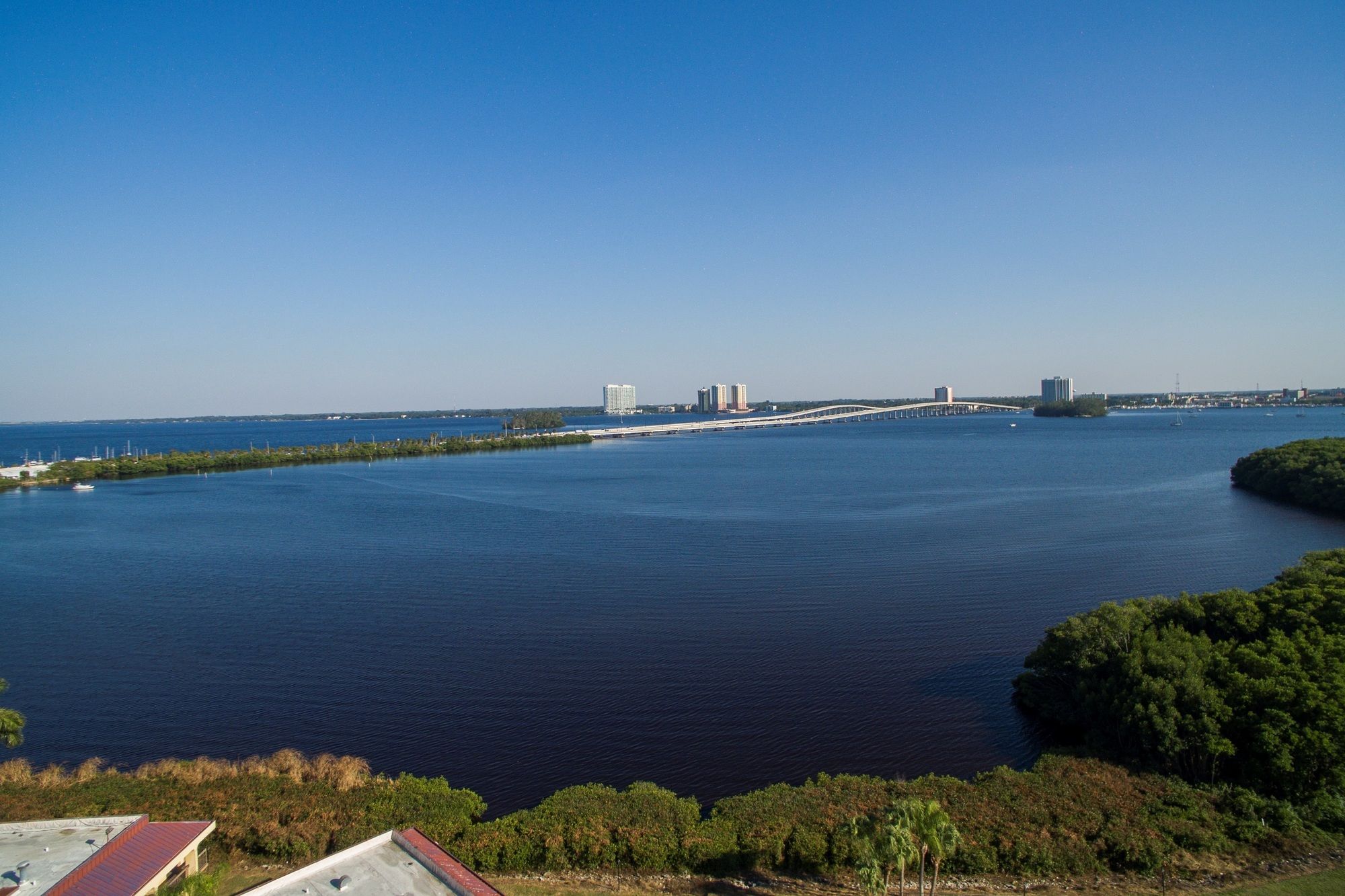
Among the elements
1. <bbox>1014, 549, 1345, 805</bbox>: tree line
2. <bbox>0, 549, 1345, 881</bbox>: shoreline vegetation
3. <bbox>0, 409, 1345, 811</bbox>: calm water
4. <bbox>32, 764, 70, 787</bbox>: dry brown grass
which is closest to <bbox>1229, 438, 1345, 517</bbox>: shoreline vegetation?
<bbox>0, 409, 1345, 811</bbox>: calm water

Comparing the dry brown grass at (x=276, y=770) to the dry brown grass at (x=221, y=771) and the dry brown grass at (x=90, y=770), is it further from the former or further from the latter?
the dry brown grass at (x=90, y=770)

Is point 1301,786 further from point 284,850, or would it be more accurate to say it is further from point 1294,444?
point 1294,444

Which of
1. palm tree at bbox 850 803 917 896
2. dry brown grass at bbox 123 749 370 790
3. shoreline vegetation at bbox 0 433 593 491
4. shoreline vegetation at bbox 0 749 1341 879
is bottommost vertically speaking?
shoreline vegetation at bbox 0 749 1341 879

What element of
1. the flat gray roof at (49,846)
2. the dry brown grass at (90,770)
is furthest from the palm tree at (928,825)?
the dry brown grass at (90,770)

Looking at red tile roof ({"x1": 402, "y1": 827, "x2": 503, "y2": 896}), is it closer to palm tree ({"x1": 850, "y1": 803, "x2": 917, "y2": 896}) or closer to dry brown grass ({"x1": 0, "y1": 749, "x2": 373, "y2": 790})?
dry brown grass ({"x1": 0, "y1": 749, "x2": 373, "y2": 790})

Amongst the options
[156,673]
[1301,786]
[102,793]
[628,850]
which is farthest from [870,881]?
[156,673]

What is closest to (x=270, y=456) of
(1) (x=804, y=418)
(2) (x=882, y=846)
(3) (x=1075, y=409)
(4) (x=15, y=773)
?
(4) (x=15, y=773)
